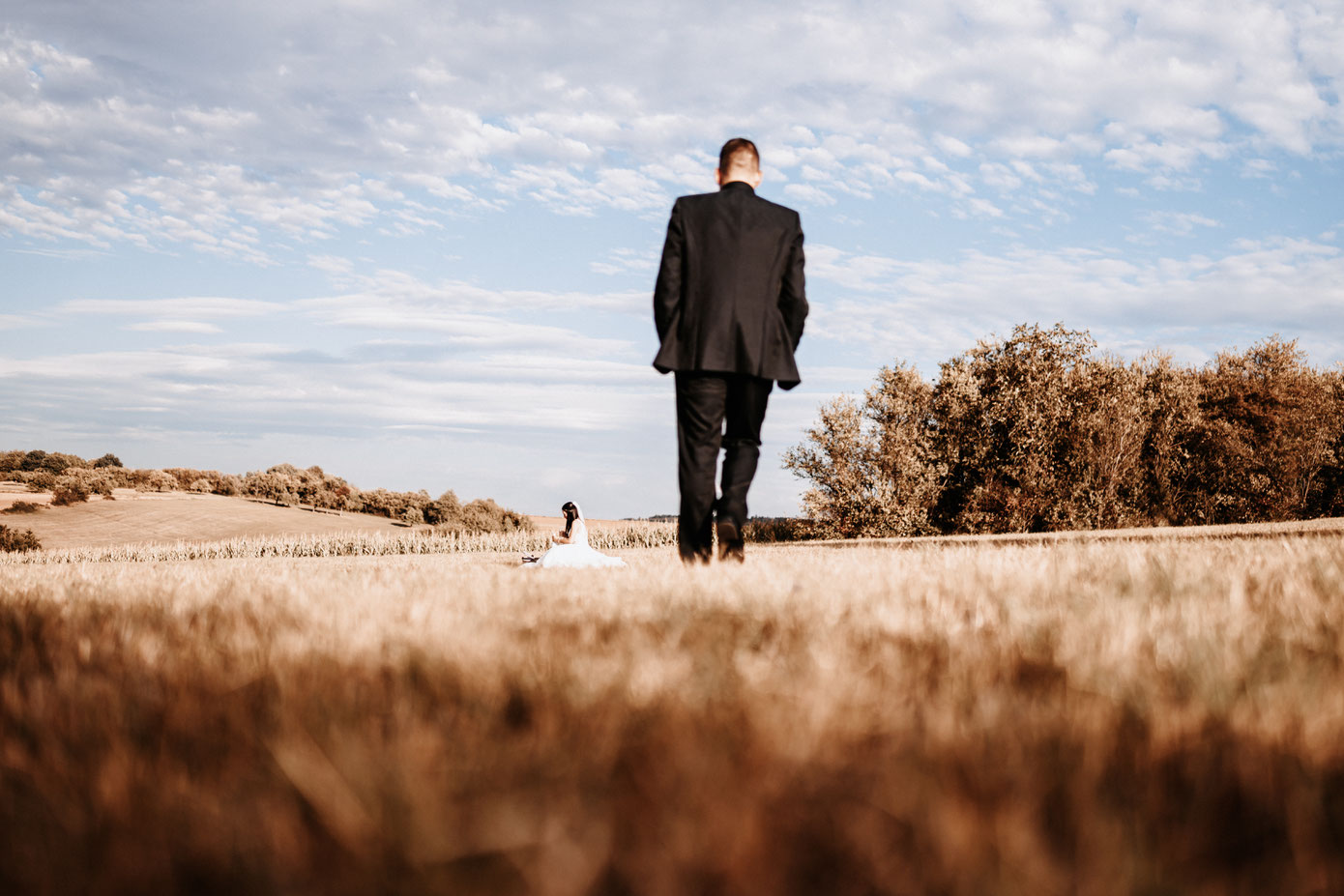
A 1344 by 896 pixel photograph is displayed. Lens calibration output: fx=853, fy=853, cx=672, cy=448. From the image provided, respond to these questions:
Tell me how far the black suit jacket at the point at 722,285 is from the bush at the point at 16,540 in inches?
1020

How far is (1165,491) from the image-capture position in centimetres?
3262

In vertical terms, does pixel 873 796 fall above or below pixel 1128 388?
below

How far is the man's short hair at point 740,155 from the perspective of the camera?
264 inches

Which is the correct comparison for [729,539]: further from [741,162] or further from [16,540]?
Answer: [16,540]

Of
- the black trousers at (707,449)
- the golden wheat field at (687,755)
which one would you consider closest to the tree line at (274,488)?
the black trousers at (707,449)

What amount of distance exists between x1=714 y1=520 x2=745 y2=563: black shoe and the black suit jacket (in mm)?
1152

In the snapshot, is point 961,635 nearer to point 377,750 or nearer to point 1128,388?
point 377,750

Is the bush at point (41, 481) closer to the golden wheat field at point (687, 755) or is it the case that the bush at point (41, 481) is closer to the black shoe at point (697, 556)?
the black shoe at point (697, 556)

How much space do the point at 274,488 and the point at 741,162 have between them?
37.2 meters

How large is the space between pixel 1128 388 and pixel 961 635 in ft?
107

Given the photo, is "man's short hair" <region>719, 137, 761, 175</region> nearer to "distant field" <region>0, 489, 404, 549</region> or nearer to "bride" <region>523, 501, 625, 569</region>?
"bride" <region>523, 501, 625, 569</region>

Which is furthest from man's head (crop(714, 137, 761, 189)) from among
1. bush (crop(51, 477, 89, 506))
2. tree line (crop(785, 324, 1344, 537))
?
bush (crop(51, 477, 89, 506))

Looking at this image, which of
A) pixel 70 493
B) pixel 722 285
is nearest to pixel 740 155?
pixel 722 285

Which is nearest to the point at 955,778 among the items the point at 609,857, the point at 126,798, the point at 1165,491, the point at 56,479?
the point at 609,857
